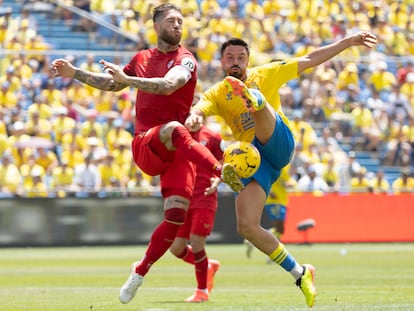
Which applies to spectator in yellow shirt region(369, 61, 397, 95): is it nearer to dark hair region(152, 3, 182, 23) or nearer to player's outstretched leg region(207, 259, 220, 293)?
player's outstretched leg region(207, 259, 220, 293)

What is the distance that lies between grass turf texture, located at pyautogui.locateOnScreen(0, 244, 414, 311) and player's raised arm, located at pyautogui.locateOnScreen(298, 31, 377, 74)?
2.25m

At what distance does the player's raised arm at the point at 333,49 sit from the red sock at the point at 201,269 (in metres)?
2.77

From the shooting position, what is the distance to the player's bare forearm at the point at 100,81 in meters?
11.3

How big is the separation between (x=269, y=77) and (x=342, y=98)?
20111 millimetres

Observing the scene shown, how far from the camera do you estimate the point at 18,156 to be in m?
25.9

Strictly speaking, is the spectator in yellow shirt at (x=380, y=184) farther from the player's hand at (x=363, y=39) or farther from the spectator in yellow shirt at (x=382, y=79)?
the player's hand at (x=363, y=39)

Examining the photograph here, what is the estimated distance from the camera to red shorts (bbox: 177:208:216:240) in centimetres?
1369

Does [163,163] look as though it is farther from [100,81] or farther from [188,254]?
[188,254]

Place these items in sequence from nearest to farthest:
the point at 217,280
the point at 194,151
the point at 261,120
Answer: the point at 194,151, the point at 261,120, the point at 217,280

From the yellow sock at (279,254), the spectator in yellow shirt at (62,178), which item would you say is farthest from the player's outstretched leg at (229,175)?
the spectator in yellow shirt at (62,178)

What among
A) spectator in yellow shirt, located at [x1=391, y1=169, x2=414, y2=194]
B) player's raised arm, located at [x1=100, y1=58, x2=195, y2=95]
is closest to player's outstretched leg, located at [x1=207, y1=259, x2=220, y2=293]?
player's raised arm, located at [x1=100, y1=58, x2=195, y2=95]

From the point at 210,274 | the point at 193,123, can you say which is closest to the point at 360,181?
the point at 210,274

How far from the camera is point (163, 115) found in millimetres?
11633

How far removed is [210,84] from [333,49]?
18602 millimetres
